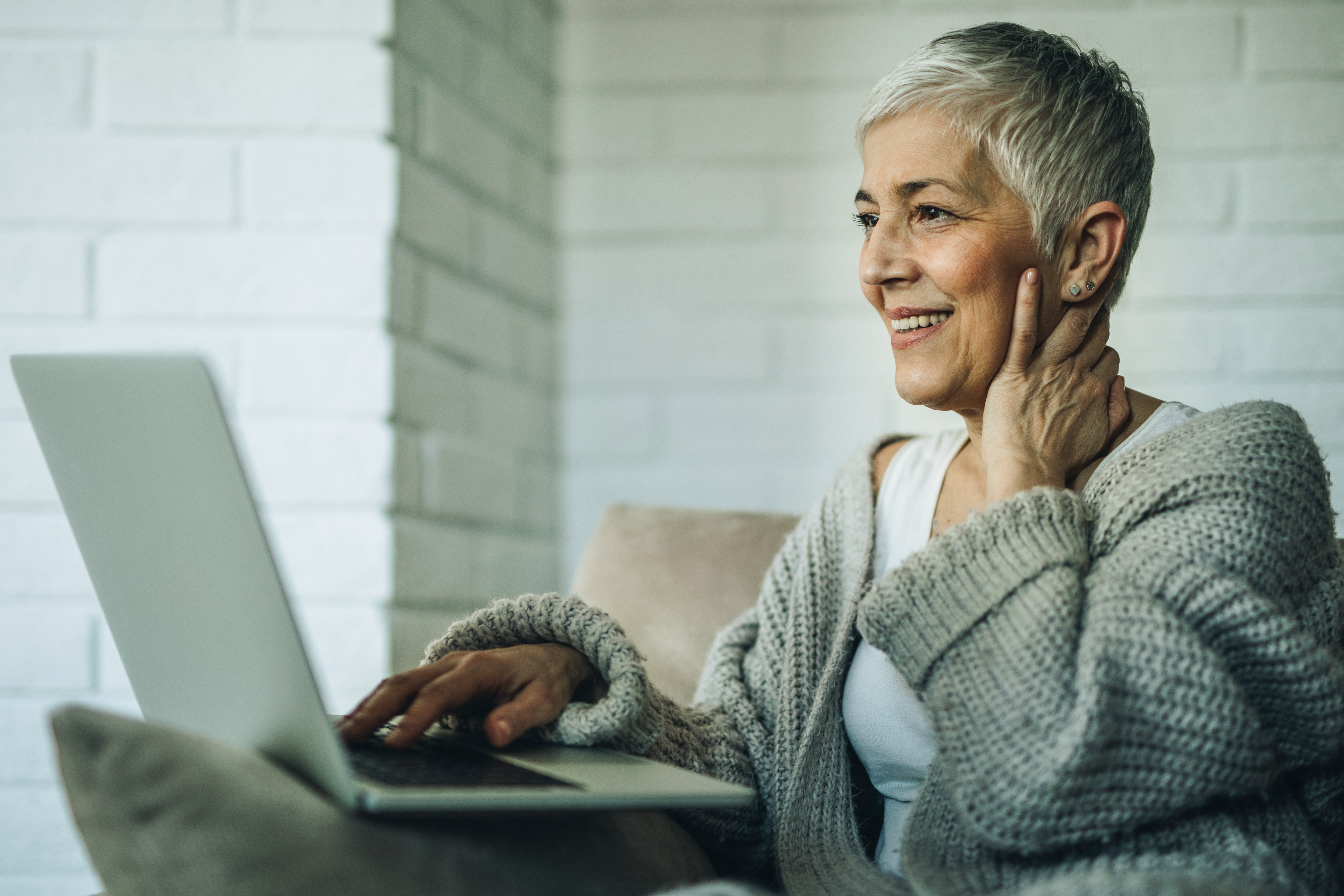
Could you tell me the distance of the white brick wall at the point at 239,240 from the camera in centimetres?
144

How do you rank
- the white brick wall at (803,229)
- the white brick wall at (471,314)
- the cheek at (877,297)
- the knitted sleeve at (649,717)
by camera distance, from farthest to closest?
the white brick wall at (803,229)
the white brick wall at (471,314)
the cheek at (877,297)
the knitted sleeve at (649,717)

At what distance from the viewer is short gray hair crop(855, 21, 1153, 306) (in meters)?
1.04

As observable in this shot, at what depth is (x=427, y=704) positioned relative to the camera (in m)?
0.79

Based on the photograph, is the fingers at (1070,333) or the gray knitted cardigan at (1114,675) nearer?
the gray knitted cardigan at (1114,675)

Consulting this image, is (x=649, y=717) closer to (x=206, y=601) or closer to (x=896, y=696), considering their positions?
(x=896, y=696)

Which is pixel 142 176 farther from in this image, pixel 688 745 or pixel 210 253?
pixel 688 745

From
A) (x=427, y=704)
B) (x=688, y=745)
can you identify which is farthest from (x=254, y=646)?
(x=688, y=745)

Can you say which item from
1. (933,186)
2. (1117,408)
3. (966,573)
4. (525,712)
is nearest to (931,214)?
(933,186)

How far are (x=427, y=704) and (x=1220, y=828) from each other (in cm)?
61

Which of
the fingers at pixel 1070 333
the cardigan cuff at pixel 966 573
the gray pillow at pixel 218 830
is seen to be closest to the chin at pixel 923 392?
the fingers at pixel 1070 333

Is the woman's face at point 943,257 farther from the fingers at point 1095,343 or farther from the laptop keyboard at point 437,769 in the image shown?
the laptop keyboard at point 437,769

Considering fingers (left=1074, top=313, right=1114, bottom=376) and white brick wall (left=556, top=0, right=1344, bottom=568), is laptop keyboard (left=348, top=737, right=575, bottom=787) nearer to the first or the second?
fingers (left=1074, top=313, right=1114, bottom=376)

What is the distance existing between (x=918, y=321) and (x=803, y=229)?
870mm

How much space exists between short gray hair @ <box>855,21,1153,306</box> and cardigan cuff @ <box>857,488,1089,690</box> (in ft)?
1.08
